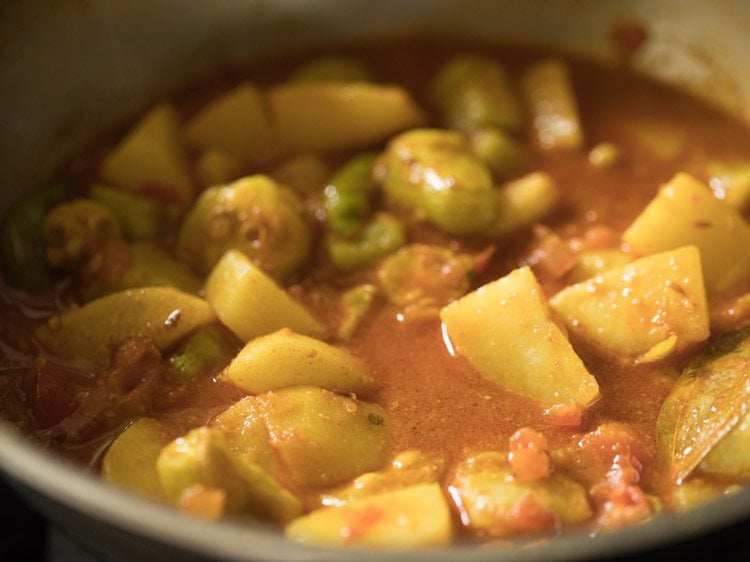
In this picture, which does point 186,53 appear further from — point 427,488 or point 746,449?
point 746,449

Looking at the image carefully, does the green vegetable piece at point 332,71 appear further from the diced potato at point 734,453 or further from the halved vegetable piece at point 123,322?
the diced potato at point 734,453

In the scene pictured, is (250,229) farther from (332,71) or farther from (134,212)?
(332,71)

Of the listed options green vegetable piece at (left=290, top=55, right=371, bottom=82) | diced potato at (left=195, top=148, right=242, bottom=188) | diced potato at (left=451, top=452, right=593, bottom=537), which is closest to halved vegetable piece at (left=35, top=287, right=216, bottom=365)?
diced potato at (left=195, top=148, right=242, bottom=188)

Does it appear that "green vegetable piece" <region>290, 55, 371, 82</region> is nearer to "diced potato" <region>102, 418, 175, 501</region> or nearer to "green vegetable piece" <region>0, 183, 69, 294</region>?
"green vegetable piece" <region>0, 183, 69, 294</region>

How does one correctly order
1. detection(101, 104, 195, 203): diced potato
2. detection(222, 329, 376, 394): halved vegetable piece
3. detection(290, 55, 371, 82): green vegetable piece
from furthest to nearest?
detection(290, 55, 371, 82): green vegetable piece
detection(101, 104, 195, 203): diced potato
detection(222, 329, 376, 394): halved vegetable piece

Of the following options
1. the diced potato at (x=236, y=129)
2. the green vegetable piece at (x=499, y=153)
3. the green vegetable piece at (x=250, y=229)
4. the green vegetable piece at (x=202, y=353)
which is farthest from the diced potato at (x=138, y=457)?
the green vegetable piece at (x=499, y=153)

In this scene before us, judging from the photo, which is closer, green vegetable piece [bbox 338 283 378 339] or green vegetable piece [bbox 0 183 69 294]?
green vegetable piece [bbox 338 283 378 339]

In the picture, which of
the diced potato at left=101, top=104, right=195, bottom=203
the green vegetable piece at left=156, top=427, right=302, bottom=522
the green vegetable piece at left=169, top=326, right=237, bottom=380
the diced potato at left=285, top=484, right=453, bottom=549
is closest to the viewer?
the diced potato at left=285, top=484, right=453, bottom=549

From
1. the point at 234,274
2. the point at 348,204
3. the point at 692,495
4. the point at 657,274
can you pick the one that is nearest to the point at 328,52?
the point at 348,204
